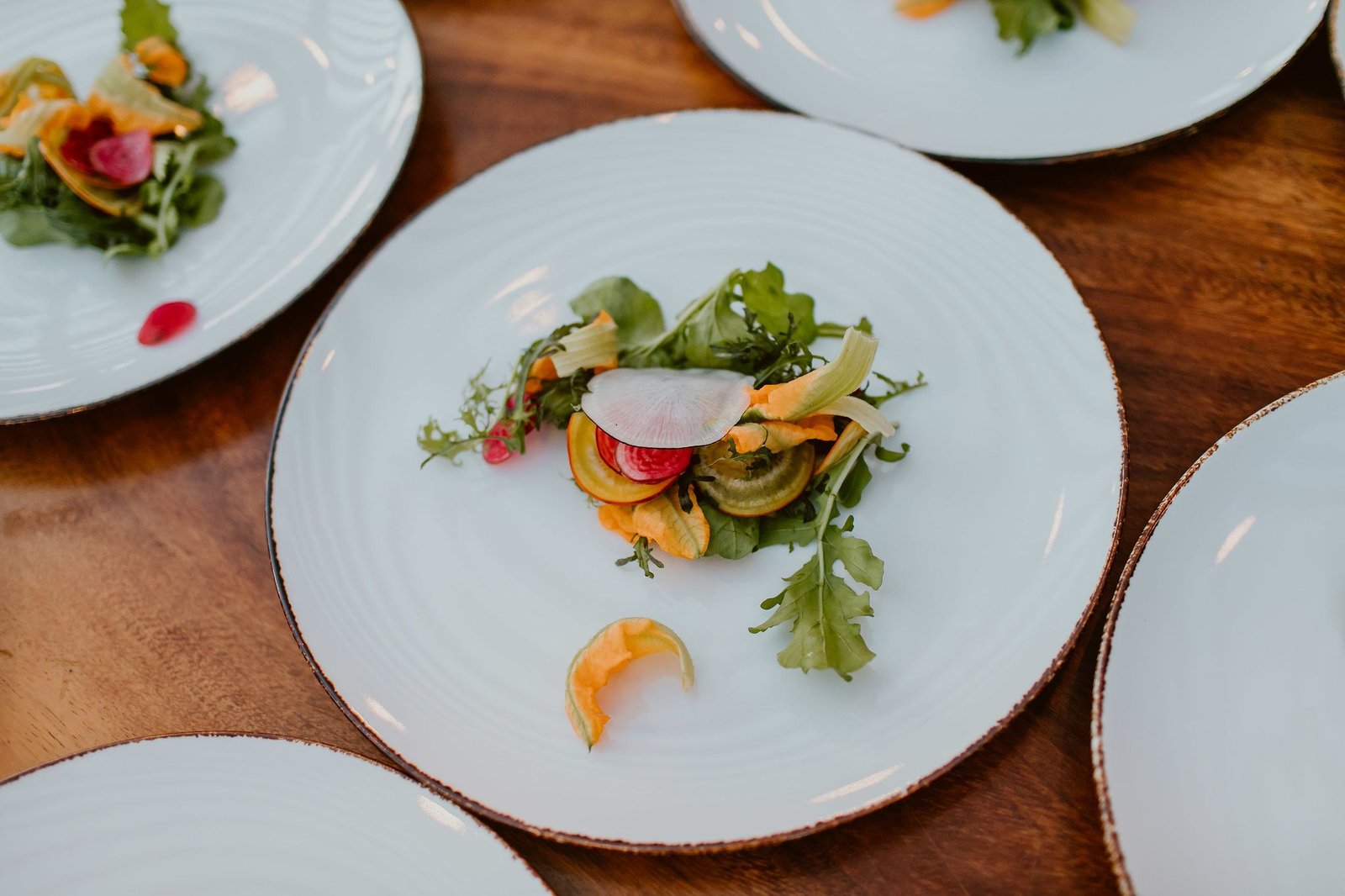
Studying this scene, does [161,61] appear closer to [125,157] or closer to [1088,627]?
[125,157]

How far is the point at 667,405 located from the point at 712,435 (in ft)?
0.24

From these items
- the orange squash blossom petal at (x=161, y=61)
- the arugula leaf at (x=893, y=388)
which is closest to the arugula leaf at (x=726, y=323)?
the arugula leaf at (x=893, y=388)

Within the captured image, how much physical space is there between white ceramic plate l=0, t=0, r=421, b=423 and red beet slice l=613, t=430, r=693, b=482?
614 mm

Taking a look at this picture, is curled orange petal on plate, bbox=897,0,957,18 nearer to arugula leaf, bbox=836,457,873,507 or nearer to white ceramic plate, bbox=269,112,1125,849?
white ceramic plate, bbox=269,112,1125,849

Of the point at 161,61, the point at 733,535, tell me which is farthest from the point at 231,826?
the point at 161,61

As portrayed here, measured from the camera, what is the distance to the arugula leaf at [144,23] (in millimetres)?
1656

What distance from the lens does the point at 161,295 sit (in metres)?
1.47

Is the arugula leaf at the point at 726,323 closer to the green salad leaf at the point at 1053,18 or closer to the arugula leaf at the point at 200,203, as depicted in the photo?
the green salad leaf at the point at 1053,18

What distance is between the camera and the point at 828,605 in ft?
3.39

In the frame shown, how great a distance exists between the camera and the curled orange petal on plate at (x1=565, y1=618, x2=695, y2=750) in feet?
3.37

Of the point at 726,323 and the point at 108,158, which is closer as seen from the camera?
the point at 726,323

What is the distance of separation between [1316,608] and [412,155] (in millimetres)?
1476

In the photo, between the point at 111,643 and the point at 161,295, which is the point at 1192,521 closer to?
the point at 111,643

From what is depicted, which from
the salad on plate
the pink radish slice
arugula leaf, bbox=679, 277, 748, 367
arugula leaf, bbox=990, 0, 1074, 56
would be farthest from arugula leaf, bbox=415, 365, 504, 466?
arugula leaf, bbox=990, 0, 1074, 56
